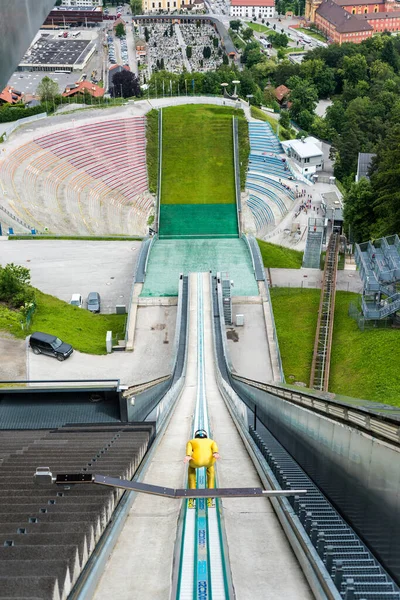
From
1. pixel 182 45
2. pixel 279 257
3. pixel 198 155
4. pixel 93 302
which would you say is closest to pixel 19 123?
pixel 198 155

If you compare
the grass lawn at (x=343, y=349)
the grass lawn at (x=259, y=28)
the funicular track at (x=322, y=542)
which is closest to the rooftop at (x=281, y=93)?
the grass lawn at (x=259, y=28)

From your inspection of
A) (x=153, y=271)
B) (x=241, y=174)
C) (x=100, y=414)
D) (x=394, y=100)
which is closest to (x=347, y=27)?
(x=394, y=100)

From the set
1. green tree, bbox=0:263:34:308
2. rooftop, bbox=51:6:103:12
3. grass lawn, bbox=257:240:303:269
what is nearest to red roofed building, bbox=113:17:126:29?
rooftop, bbox=51:6:103:12

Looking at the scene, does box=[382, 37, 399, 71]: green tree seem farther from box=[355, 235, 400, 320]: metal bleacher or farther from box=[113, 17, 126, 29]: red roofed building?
box=[355, 235, 400, 320]: metal bleacher

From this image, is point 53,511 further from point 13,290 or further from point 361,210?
point 361,210

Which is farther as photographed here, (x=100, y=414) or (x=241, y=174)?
(x=241, y=174)

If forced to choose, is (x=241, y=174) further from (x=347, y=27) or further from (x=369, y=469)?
(x=347, y=27)

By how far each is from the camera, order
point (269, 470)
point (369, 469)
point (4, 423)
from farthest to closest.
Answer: point (4, 423) < point (269, 470) < point (369, 469)
